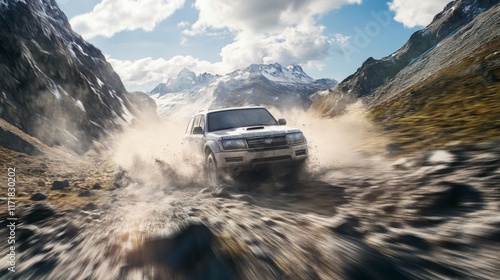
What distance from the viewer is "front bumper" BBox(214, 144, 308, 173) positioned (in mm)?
6703

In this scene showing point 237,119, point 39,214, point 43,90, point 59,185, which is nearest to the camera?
point 39,214

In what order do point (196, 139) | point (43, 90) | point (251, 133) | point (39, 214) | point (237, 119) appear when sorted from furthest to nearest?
point (43, 90) → point (196, 139) → point (237, 119) → point (251, 133) → point (39, 214)

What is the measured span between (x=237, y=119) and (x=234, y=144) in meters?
1.67

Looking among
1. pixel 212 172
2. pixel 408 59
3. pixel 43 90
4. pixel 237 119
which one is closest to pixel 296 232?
pixel 212 172

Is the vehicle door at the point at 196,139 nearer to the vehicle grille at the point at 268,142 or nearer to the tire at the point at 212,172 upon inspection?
the tire at the point at 212,172

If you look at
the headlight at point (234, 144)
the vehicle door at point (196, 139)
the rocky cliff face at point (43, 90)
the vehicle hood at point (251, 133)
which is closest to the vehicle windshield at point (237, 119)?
the vehicle door at point (196, 139)

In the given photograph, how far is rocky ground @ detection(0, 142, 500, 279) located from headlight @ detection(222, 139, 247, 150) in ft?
2.88

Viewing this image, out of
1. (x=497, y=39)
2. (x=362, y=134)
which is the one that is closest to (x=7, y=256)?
(x=362, y=134)

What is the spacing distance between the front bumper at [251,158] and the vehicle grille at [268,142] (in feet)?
0.31

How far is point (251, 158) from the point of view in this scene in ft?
22.0

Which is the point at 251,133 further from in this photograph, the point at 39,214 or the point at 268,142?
the point at 39,214

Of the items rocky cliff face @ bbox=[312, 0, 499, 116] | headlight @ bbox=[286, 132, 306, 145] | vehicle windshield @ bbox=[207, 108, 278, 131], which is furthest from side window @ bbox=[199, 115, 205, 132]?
rocky cliff face @ bbox=[312, 0, 499, 116]

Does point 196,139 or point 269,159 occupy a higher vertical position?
point 196,139

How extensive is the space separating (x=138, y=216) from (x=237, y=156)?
2444 millimetres
